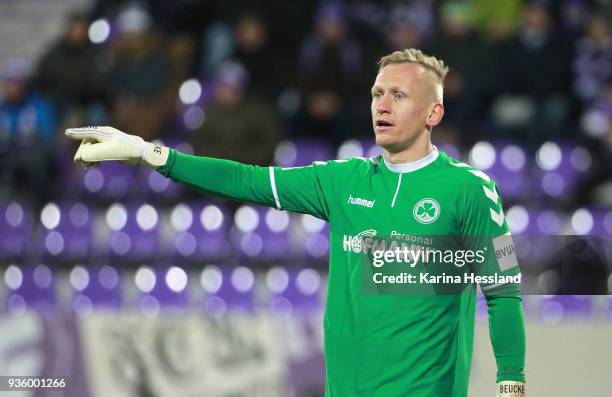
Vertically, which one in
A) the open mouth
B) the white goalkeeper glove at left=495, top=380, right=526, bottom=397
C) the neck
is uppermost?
the open mouth

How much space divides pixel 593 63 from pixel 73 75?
221 inches

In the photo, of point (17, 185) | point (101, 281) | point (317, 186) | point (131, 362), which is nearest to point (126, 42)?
point (17, 185)

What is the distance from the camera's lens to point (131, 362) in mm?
7367

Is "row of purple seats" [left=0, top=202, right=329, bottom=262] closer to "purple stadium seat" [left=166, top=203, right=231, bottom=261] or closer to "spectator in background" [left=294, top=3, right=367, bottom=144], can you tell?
"purple stadium seat" [left=166, top=203, right=231, bottom=261]

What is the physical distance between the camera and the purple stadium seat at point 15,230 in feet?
36.3

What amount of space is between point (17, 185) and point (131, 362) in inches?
195

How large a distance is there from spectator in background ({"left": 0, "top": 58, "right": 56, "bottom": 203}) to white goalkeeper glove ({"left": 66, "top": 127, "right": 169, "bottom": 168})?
300 inches

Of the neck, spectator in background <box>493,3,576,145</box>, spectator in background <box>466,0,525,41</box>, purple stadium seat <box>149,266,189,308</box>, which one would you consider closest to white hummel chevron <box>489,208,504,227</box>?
the neck

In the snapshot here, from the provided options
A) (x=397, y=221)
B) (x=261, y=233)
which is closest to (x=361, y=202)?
(x=397, y=221)

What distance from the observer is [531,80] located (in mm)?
11531

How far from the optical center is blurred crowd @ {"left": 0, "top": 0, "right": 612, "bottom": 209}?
11344mm

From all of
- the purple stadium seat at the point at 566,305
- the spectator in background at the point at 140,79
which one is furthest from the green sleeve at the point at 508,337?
the spectator in background at the point at 140,79

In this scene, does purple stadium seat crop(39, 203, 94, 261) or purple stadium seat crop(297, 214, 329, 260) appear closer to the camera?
purple stadium seat crop(297, 214, 329, 260)

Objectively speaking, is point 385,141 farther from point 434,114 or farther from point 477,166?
point 477,166
